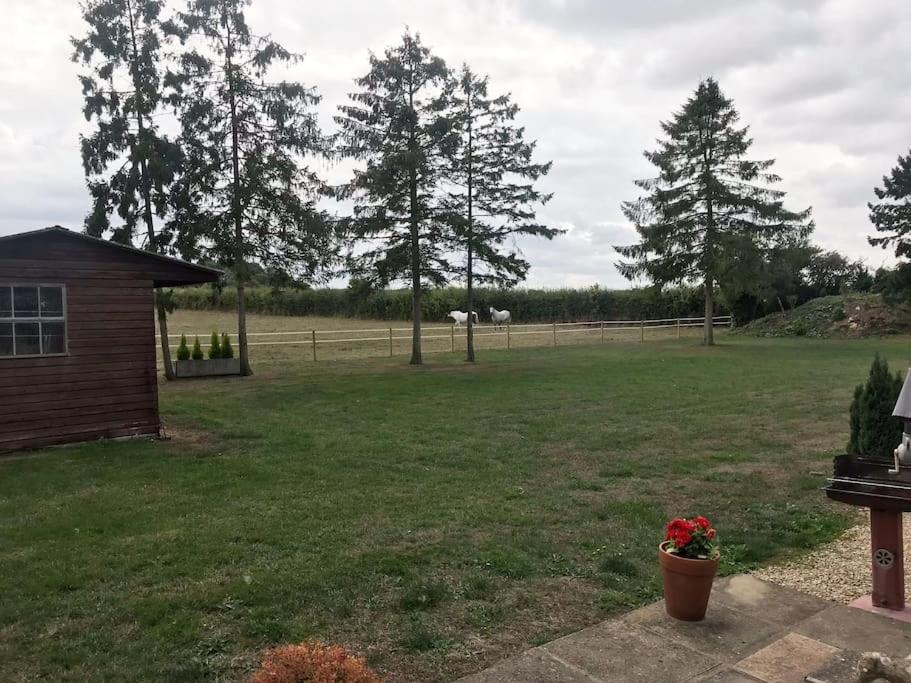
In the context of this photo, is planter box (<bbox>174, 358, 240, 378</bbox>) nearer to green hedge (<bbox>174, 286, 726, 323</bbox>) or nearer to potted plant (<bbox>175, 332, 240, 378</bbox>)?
potted plant (<bbox>175, 332, 240, 378</bbox>)

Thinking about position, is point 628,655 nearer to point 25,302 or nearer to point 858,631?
point 858,631

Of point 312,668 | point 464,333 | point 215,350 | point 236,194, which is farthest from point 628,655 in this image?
point 464,333

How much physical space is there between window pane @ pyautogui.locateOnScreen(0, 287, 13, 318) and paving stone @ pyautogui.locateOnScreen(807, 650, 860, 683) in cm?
859

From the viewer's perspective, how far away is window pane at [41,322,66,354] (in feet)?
27.7

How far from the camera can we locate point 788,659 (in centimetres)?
307

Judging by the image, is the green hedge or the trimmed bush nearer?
the trimmed bush

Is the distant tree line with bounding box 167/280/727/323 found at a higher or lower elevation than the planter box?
higher

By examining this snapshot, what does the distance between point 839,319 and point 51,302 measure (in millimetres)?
32896

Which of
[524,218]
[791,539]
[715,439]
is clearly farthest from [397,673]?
[524,218]

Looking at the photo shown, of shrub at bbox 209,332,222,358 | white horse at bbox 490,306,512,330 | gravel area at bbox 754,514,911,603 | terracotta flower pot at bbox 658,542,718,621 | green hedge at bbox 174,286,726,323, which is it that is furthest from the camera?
green hedge at bbox 174,286,726,323

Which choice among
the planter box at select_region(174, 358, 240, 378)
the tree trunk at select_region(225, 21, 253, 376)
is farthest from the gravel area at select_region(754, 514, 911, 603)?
the planter box at select_region(174, 358, 240, 378)

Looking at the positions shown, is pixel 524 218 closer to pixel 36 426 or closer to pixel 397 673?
pixel 36 426

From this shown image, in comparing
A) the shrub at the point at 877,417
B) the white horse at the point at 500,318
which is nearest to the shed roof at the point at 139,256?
the shrub at the point at 877,417

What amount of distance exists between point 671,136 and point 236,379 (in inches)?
728
